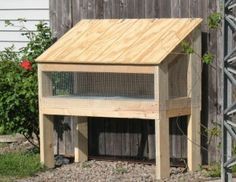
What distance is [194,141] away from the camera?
9500 millimetres

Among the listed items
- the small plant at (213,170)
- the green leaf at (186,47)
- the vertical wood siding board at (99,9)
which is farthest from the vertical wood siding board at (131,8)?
the small plant at (213,170)

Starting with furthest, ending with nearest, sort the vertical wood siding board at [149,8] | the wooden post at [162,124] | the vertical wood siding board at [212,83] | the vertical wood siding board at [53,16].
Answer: the vertical wood siding board at [53,16] < the vertical wood siding board at [149,8] < the vertical wood siding board at [212,83] < the wooden post at [162,124]

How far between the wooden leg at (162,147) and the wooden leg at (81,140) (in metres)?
1.49

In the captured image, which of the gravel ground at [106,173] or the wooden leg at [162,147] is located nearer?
the wooden leg at [162,147]

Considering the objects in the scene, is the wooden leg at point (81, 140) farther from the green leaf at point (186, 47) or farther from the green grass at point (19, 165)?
the green leaf at point (186, 47)

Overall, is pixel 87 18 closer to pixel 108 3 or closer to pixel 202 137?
pixel 108 3

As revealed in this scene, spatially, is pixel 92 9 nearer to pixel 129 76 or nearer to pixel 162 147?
pixel 129 76

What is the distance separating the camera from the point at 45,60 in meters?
9.58

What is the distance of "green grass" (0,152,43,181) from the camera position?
958cm

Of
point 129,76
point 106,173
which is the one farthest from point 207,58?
point 106,173

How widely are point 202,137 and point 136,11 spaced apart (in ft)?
5.39

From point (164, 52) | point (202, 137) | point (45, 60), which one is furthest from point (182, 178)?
point (45, 60)

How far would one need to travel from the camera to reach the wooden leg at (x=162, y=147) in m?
8.94

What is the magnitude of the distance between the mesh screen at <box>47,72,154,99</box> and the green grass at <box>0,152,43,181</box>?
866mm
